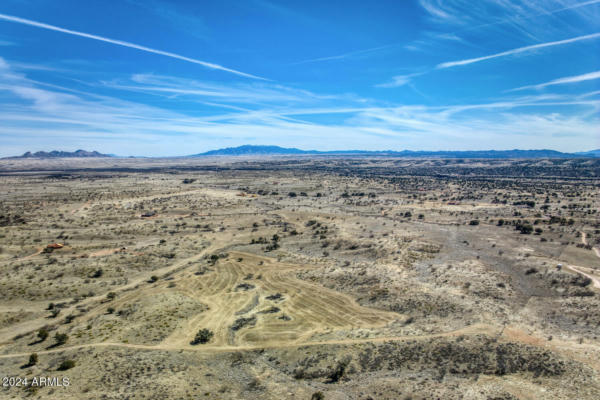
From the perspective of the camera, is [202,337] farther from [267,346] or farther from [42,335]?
[42,335]

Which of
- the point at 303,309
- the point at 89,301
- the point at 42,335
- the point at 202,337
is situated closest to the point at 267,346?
the point at 202,337

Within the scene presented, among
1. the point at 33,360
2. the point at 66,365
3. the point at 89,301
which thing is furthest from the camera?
the point at 89,301

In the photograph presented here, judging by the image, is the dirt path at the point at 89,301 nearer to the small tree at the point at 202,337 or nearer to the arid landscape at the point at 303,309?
the arid landscape at the point at 303,309

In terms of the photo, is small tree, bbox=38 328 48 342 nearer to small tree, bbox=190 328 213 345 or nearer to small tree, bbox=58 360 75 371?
small tree, bbox=58 360 75 371

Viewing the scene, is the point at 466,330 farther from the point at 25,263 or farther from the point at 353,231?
the point at 25,263

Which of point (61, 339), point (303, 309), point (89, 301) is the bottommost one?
point (303, 309)

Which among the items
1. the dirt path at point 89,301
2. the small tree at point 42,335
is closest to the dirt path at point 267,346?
the small tree at point 42,335

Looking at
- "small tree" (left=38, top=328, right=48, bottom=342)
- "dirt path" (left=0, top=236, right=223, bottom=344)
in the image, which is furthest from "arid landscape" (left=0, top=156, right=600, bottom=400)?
"dirt path" (left=0, top=236, right=223, bottom=344)
